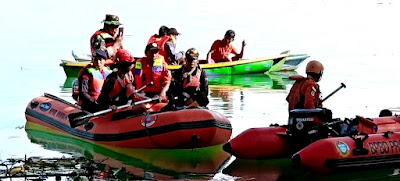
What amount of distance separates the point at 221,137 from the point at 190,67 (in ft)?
3.62

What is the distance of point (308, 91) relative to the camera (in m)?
11.7

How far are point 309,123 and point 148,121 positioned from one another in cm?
210

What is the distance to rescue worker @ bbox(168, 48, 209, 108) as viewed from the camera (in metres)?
13.3

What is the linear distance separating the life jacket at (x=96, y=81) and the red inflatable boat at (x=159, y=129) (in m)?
0.33

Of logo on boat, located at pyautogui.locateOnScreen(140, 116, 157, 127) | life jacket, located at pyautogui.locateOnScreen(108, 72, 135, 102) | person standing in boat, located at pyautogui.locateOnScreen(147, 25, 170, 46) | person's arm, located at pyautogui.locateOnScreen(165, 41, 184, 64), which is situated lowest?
logo on boat, located at pyautogui.locateOnScreen(140, 116, 157, 127)

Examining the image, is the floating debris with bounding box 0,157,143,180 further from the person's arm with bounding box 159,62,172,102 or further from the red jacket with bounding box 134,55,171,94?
the red jacket with bounding box 134,55,171,94

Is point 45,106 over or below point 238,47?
below

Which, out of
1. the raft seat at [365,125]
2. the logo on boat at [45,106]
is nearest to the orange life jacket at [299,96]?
the raft seat at [365,125]

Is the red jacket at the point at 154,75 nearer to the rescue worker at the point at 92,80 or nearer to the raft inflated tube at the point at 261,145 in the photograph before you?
the rescue worker at the point at 92,80

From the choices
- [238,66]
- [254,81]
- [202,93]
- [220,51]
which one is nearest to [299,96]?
[202,93]

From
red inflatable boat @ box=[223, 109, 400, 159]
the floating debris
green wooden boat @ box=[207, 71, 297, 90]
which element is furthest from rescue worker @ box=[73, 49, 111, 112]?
green wooden boat @ box=[207, 71, 297, 90]

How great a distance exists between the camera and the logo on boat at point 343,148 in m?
11.1

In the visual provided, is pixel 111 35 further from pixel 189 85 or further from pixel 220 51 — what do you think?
pixel 220 51

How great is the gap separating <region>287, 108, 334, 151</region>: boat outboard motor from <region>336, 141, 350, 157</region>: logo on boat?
47 cm
